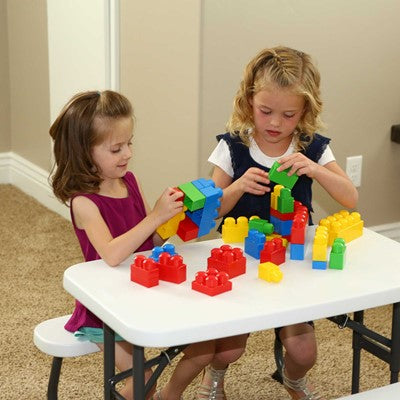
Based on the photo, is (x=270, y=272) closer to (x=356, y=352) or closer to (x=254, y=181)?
(x=254, y=181)

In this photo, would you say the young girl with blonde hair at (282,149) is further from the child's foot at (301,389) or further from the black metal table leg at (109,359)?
the black metal table leg at (109,359)

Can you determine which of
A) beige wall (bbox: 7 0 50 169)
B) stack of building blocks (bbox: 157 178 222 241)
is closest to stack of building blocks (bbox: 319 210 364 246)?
stack of building blocks (bbox: 157 178 222 241)

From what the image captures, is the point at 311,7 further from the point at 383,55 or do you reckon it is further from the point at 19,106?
the point at 19,106

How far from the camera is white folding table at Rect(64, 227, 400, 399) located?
155 centimetres

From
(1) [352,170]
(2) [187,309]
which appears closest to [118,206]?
(2) [187,309]

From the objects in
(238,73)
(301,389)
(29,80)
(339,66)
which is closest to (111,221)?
(301,389)

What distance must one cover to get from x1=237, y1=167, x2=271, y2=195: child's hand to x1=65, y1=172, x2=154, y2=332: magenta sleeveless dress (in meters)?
0.27

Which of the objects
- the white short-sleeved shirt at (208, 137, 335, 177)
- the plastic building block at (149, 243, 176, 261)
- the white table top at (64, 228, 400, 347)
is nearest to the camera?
the white table top at (64, 228, 400, 347)

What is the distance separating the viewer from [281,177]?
79.8 inches

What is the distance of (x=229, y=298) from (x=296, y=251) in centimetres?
29

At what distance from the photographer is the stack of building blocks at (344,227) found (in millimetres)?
1997

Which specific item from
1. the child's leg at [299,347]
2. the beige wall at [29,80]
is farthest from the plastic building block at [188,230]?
the beige wall at [29,80]

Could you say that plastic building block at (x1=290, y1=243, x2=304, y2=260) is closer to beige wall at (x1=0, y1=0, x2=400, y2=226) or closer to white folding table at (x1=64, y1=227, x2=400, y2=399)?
white folding table at (x1=64, y1=227, x2=400, y2=399)

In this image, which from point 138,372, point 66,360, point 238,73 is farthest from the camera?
point 238,73
